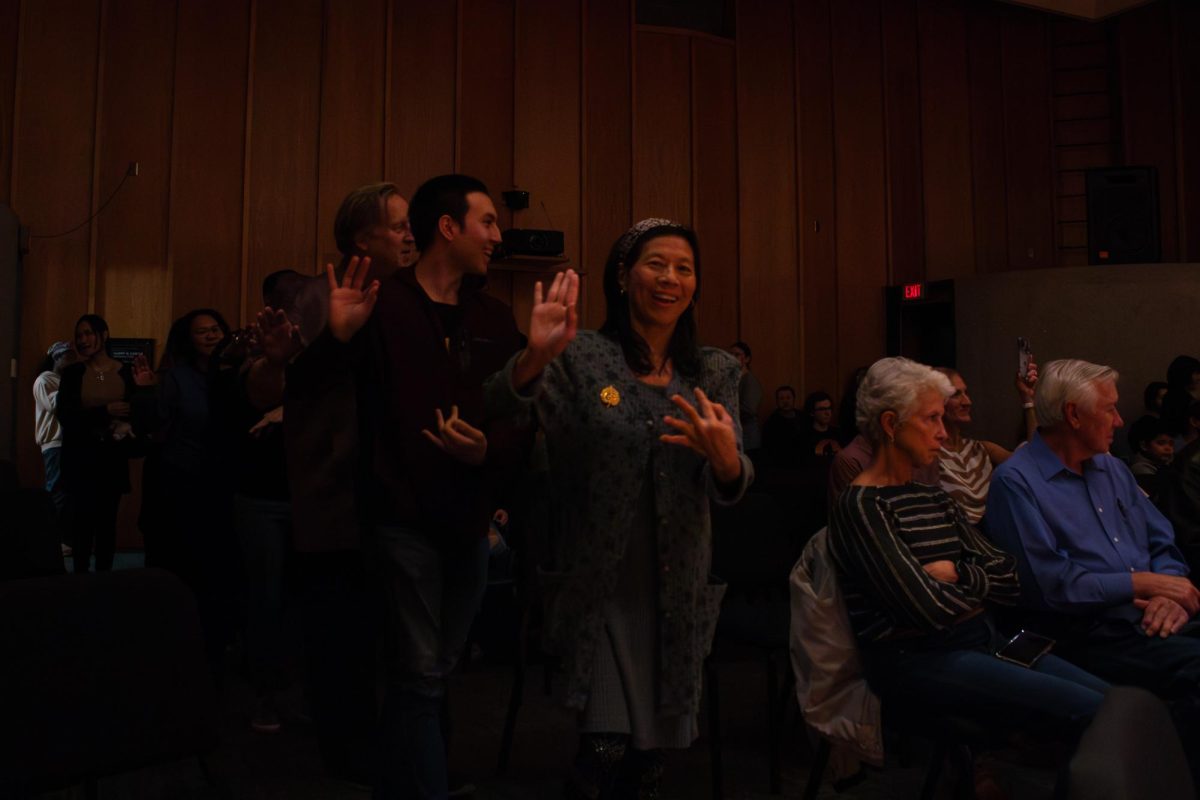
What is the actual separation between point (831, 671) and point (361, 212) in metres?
1.48

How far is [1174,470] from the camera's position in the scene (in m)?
2.76

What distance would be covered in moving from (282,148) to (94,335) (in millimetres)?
2344

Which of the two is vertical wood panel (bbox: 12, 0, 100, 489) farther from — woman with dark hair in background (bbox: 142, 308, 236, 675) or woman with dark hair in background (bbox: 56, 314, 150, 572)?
woman with dark hair in background (bbox: 142, 308, 236, 675)

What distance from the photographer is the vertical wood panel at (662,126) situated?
779 cm

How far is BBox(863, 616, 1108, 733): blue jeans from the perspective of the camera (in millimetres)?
1926

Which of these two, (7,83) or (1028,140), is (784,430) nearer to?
(1028,140)

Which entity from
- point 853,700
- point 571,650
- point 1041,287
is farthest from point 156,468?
point 1041,287

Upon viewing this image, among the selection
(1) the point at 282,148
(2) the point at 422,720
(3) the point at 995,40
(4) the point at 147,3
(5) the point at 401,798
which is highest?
(3) the point at 995,40

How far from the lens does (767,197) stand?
8172 millimetres

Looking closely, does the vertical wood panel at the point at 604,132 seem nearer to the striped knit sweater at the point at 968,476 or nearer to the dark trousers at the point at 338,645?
the striped knit sweater at the point at 968,476

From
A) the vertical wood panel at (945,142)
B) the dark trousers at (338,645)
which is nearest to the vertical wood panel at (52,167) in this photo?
the dark trousers at (338,645)

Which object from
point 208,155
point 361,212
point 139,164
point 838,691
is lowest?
point 838,691

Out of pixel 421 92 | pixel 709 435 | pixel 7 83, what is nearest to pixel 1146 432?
pixel 709 435

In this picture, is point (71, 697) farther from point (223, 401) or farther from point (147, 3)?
point (147, 3)
